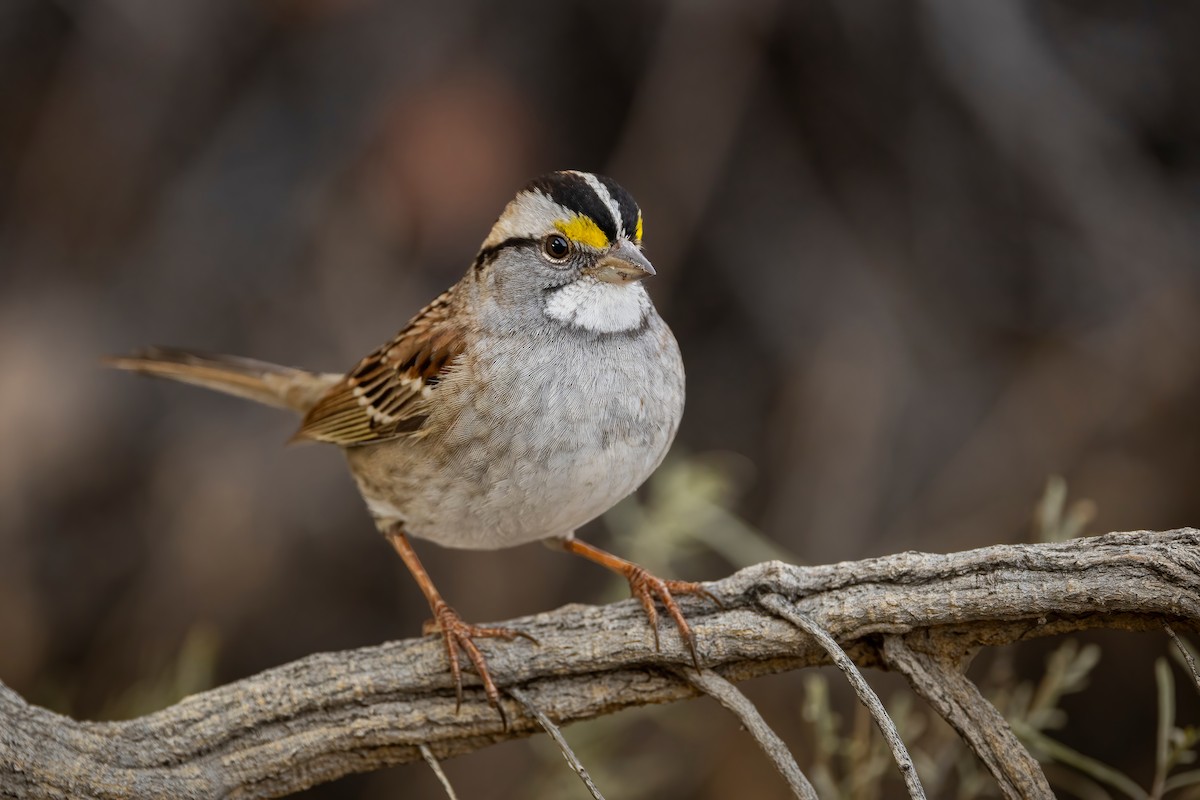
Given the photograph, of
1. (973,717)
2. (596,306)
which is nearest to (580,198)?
(596,306)

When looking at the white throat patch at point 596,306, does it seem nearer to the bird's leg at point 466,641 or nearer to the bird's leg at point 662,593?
the bird's leg at point 662,593

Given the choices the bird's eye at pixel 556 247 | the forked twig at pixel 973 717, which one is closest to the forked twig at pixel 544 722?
the forked twig at pixel 973 717

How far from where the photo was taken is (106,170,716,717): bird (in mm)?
2770

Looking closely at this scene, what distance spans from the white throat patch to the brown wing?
0.28 metres

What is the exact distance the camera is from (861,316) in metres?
4.76

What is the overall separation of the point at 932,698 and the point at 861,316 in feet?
8.67

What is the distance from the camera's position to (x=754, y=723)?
234 cm

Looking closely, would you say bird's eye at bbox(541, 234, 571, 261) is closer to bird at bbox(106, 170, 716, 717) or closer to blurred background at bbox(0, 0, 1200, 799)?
bird at bbox(106, 170, 716, 717)

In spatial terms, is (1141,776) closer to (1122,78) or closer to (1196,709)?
(1196,709)

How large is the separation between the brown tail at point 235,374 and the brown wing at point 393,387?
28 centimetres

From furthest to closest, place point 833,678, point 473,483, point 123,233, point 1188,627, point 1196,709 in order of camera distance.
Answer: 1. point 123,233
2. point 833,678
3. point 1196,709
4. point 473,483
5. point 1188,627

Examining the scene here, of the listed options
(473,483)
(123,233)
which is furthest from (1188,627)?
(123,233)

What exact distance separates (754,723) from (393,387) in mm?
1414

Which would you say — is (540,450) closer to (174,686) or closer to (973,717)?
(973,717)
